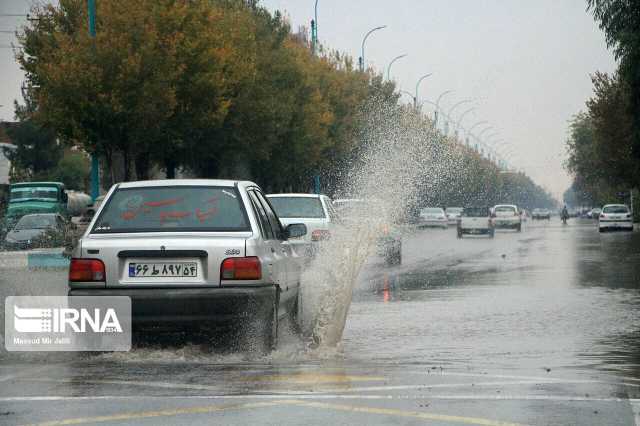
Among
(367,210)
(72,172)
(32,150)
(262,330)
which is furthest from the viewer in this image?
(72,172)

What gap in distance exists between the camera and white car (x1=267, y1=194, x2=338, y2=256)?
2144 cm

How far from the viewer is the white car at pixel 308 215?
21.4m

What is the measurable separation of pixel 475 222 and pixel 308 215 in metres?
36.1

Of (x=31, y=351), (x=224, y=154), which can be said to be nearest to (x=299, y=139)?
(x=224, y=154)

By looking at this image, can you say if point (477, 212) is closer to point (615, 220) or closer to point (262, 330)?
point (615, 220)

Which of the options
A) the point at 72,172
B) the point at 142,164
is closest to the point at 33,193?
the point at 142,164

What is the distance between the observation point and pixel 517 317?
Result: 1449 centimetres

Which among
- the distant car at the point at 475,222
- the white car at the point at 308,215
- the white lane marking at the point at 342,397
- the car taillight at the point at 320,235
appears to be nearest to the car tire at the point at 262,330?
the white lane marking at the point at 342,397

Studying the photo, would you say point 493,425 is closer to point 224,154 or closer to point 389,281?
point 389,281

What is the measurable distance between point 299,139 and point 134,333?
44909mm

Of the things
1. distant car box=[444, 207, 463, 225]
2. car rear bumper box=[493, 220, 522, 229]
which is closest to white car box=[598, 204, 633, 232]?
car rear bumper box=[493, 220, 522, 229]

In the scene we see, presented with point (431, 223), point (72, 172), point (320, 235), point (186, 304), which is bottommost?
point (431, 223)

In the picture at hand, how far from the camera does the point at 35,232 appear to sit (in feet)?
133

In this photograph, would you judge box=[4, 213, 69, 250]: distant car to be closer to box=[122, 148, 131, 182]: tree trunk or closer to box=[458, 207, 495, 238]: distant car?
box=[122, 148, 131, 182]: tree trunk
